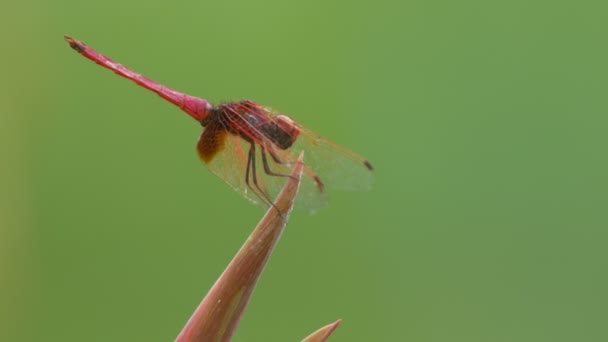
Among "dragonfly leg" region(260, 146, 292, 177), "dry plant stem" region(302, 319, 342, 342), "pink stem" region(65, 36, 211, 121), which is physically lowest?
"dragonfly leg" region(260, 146, 292, 177)

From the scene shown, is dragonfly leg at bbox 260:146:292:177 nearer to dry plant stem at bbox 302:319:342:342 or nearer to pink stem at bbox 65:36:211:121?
pink stem at bbox 65:36:211:121

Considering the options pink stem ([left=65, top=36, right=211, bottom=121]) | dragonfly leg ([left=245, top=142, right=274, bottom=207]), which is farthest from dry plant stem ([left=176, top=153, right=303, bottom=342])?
dragonfly leg ([left=245, top=142, right=274, bottom=207])

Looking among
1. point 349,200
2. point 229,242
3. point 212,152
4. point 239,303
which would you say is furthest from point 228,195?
point 239,303

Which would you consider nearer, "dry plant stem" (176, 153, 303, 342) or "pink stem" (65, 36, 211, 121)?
"dry plant stem" (176, 153, 303, 342)

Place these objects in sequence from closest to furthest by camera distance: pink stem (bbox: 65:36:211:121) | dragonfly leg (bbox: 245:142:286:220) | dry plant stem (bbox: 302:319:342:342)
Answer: dry plant stem (bbox: 302:319:342:342)
pink stem (bbox: 65:36:211:121)
dragonfly leg (bbox: 245:142:286:220)

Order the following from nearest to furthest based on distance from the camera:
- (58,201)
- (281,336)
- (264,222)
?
(264,222) → (281,336) → (58,201)

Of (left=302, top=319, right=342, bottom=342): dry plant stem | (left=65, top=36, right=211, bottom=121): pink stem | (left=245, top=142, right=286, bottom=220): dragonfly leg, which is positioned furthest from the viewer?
(left=245, top=142, right=286, bottom=220): dragonfly leg

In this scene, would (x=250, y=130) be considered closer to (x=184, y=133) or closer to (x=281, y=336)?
(x=281, y=336)

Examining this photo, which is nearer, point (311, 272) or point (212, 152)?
point (212, 152)
